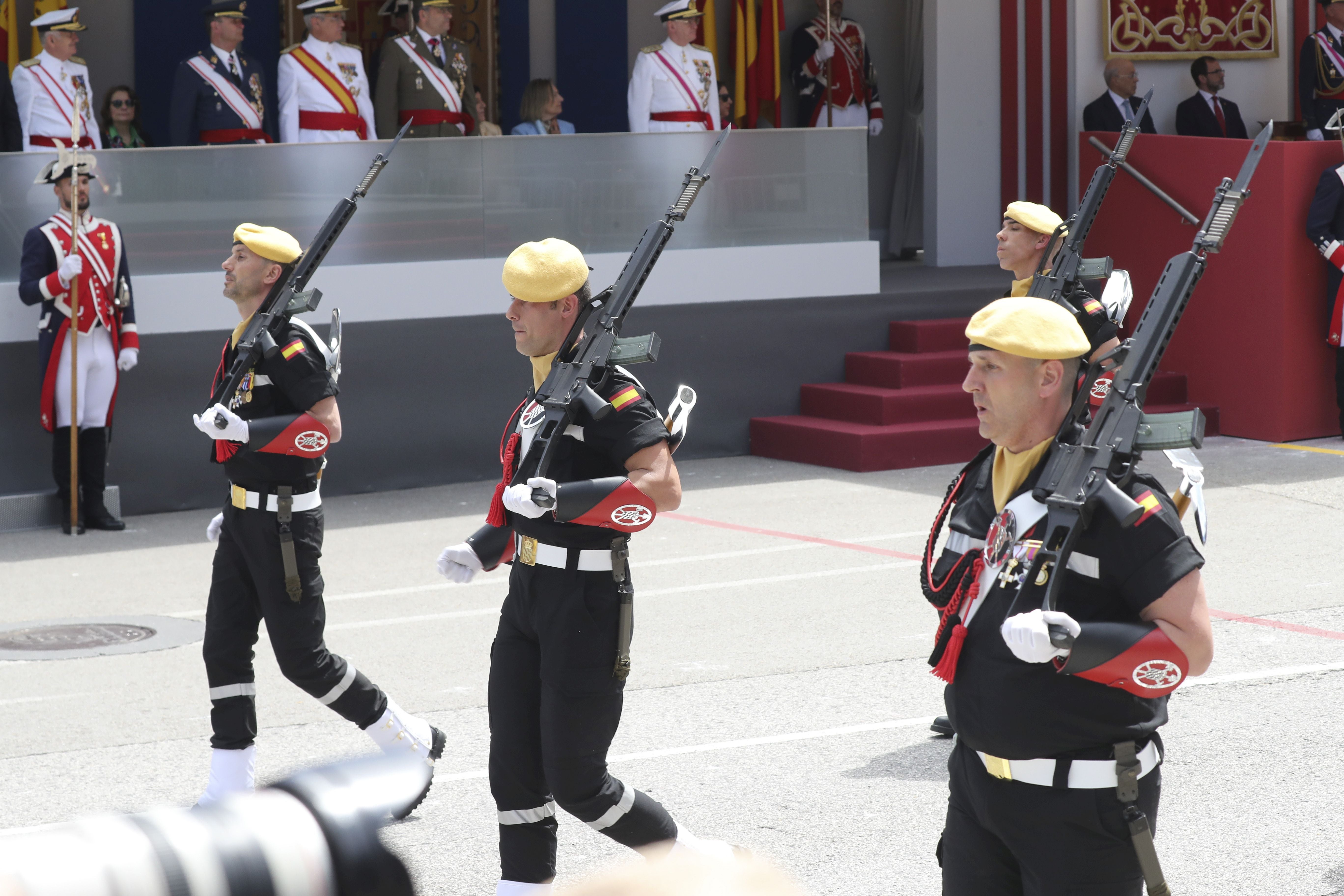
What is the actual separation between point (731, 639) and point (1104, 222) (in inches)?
327

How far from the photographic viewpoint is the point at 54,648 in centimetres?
834

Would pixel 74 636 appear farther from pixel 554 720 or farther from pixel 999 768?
pixel 999 768

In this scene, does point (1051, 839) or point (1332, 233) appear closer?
point (1051, 839)

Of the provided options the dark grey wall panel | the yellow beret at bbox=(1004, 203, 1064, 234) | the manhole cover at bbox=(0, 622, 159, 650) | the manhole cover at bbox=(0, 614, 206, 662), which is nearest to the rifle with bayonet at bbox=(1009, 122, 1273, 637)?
the yellow beret at bbox=(1004, 203, 1064, 234)

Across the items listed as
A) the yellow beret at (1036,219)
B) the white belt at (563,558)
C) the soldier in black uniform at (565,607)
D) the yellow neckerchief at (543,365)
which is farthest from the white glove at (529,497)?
the yellow beret at (1036,219)

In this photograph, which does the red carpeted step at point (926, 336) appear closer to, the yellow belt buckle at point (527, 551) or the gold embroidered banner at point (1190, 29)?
the gold embroidered banner at point (1190, 29)

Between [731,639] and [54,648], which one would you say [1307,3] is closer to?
[731,639]

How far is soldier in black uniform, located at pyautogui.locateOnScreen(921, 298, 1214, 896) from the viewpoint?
339 cm

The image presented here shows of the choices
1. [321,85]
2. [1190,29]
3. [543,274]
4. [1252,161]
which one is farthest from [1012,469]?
[1190,29]

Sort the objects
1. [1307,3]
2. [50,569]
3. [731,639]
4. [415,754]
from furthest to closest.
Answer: [1307,3] → [50,569] → [731,639] → [415,754]

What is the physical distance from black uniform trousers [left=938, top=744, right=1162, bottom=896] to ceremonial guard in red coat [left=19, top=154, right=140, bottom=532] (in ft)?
27.9

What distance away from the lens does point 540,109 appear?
555 inches

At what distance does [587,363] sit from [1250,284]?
10278mm

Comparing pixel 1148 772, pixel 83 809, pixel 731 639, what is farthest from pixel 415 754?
pixel 731 639
